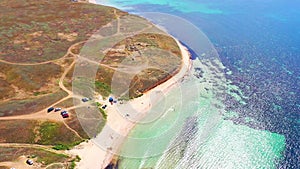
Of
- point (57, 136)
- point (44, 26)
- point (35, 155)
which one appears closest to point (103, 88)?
point (57, 136)

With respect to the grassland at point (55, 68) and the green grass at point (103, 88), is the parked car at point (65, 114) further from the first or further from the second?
the green grass at point (103, 88)

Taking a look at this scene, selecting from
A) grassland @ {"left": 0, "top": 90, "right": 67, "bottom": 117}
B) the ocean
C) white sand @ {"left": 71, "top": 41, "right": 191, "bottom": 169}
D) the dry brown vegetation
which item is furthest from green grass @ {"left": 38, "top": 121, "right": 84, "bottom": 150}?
the dry brown vegetation

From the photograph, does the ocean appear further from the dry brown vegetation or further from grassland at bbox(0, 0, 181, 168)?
the dry brown vegetation

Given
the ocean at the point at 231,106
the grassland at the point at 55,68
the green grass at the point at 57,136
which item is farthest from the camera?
the ocean at the point at 231,106

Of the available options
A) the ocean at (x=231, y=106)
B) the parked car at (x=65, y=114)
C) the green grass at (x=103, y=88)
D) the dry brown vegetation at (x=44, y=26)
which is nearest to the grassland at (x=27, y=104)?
the parked car at (x=65, y=114)

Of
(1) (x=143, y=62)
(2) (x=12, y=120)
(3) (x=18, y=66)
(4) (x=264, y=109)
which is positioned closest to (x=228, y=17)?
(1) (x=143, y=62)

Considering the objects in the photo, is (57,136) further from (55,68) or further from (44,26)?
(44,26)
